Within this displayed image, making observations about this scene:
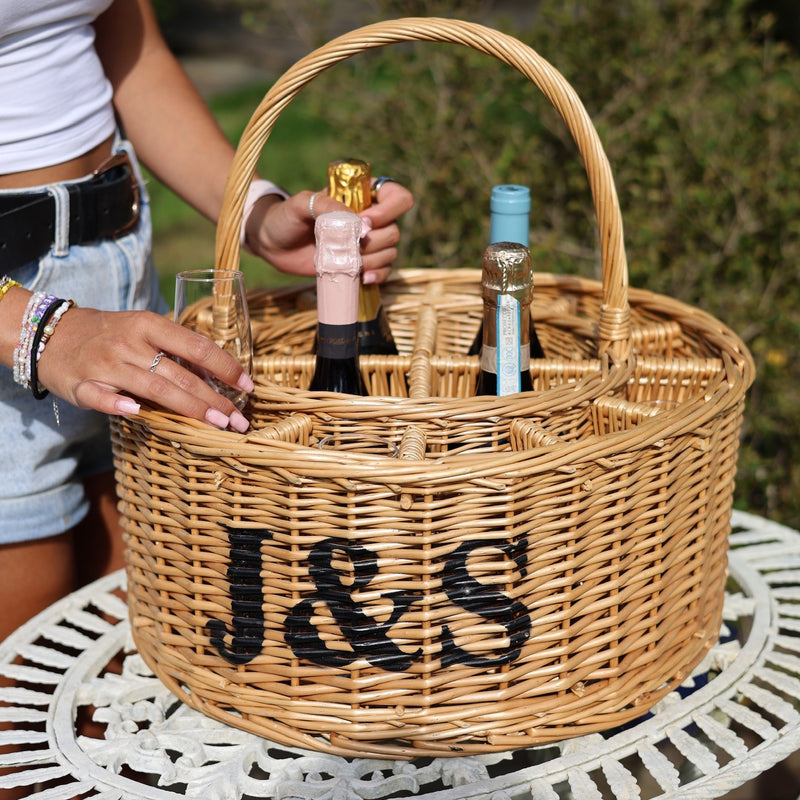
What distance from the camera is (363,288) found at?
135cm

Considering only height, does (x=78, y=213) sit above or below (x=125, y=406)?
above

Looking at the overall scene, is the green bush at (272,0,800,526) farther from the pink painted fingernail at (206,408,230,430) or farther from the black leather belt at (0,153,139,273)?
the pink painted fingernail at (206,408,230,430)

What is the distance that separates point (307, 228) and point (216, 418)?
40cm

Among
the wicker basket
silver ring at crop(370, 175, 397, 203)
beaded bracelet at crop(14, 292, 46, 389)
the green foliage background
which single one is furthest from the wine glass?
the green foliage background

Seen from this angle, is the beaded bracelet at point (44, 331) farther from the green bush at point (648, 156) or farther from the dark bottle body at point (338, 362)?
the green bush at point (648, 156)

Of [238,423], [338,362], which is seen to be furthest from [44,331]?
[338,362]

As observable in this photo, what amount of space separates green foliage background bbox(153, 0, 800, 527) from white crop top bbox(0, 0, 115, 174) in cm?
125

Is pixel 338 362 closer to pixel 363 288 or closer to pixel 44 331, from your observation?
pixel 363 288

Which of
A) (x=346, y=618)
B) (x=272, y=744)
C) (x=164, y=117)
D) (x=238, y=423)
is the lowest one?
(x=272, y=744)

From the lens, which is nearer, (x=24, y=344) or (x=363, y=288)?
(x=24, y=344)

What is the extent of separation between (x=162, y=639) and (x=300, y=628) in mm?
205

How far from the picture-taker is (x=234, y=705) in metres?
1.07

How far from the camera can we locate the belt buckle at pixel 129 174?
1.26 meters

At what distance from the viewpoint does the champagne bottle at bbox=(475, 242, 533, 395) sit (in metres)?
1.10
